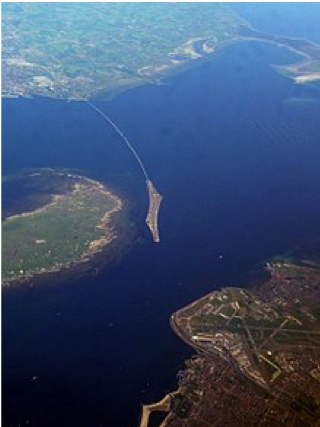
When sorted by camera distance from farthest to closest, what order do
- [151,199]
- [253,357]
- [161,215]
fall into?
[151,199] → [161,215] → [253,357]

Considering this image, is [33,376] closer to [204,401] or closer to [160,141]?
[204,401]

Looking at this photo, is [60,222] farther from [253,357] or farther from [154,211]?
[253,357]

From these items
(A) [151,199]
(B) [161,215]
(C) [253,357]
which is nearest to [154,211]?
(B) [161,215]

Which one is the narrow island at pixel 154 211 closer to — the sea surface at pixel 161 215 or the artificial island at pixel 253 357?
the sea surface at pixel 161 215

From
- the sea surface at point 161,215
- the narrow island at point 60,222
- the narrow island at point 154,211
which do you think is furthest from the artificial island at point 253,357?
the narrow island at point 60,222

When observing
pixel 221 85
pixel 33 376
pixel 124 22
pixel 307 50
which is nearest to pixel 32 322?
pixel 33 376

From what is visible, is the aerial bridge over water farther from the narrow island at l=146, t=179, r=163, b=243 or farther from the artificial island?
the artificial island

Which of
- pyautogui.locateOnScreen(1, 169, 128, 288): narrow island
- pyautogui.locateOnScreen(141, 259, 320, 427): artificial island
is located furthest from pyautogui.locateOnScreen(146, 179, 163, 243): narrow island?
pyautogui.locateOnScreen(141, 259, 320, 427): artificial island
